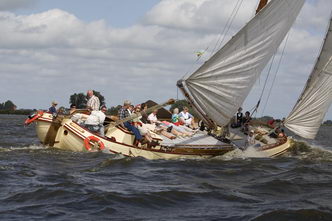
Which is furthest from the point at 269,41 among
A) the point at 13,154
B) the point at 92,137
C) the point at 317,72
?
the point at 13,154

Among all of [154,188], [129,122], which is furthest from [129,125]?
[154,188]

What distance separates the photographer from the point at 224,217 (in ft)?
36.4

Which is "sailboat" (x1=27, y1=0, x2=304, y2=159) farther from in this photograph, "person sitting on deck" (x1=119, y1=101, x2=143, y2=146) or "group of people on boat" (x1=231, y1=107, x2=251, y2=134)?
"group of people on boat" (x1=231, y1=107, x2=251, y2=134)

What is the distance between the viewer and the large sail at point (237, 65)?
20281 mm

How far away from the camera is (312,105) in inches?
902

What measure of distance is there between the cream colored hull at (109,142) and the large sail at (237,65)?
5.66 ft

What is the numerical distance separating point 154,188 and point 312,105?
10.8 metres

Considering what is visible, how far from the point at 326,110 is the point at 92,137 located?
932 cm

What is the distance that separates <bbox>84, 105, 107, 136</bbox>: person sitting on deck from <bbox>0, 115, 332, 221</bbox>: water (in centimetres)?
114

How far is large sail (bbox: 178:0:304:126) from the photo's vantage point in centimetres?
2028

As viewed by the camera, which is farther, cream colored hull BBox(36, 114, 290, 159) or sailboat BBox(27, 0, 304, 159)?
sailboat BBox(27, 0, 304, 159)

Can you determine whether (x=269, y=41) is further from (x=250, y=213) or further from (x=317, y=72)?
(x=250, y=213)

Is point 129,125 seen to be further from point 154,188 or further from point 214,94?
point 154,188

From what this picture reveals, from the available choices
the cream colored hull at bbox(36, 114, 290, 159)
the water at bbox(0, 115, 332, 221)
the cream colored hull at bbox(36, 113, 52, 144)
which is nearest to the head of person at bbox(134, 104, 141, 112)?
the cream colored hull at bbox(36, 114, 290, 159)
